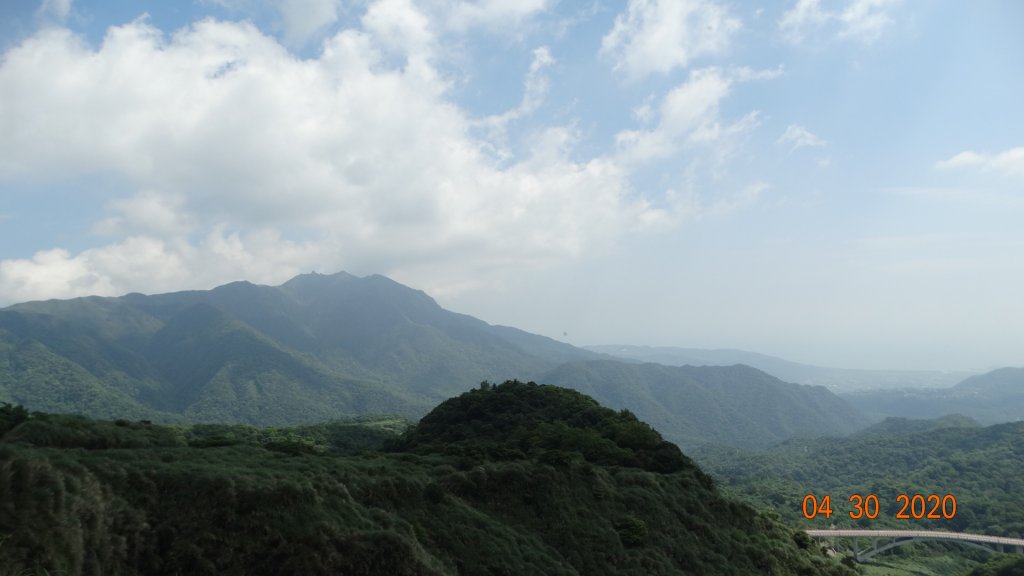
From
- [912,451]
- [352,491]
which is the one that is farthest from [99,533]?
[912,451]

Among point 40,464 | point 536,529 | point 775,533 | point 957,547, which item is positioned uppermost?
point 40,464

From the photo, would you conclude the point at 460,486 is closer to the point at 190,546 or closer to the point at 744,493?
the point at 190,546

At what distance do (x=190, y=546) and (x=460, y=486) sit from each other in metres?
15.2

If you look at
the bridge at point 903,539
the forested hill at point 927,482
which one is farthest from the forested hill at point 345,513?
the forested hill at point 927,482

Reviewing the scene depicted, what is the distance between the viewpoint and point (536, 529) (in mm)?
32219

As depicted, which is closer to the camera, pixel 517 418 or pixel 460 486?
pixel 460 486
